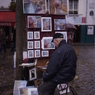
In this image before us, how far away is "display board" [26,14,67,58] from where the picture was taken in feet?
16.7

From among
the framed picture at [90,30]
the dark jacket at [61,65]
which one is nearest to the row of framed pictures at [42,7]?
the dark jacket at [61,65]

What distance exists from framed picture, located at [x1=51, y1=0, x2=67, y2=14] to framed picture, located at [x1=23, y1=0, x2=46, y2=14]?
0.28m

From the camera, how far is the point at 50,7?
5.13m

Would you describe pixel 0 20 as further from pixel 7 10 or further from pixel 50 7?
pixel 50 7

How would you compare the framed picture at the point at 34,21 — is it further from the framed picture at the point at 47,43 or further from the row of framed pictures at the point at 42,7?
the framed picture at the point at 47,43

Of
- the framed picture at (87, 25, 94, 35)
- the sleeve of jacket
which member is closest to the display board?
the sleeve of jacket

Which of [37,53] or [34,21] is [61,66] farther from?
[34,21]

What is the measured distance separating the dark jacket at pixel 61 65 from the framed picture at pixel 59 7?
1929mm

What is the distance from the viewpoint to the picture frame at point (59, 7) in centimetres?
507

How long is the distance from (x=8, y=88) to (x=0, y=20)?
11.7m

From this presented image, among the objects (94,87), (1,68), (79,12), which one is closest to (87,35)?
(79,12)

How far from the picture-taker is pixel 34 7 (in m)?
4.93

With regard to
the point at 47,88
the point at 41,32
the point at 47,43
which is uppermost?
the point at 41,32

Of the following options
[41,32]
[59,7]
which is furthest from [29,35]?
[59,7]
